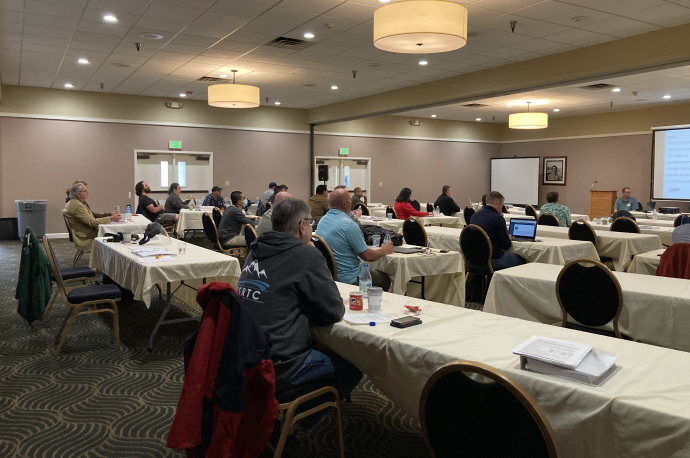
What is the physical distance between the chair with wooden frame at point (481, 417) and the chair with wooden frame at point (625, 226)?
6.92 meters

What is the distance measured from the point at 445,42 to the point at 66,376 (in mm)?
4670

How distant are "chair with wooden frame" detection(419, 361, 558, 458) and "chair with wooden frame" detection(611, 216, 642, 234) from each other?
6.92 m

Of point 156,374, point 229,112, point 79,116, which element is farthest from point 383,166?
point 156,374

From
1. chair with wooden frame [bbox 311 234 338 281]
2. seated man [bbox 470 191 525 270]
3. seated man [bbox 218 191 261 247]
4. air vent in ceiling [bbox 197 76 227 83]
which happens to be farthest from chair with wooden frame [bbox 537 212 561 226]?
air vent in ceiling [bbox 197 76 227 83]

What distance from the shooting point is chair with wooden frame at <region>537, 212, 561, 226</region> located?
862 centimetres

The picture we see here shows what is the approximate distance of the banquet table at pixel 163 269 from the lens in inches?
176

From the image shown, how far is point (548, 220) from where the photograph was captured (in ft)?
28.7

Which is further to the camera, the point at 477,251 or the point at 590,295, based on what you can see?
the point at 477,251

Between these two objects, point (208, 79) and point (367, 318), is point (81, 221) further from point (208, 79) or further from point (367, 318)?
point (367, 318)

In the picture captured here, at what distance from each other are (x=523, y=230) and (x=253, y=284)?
15.2 feet

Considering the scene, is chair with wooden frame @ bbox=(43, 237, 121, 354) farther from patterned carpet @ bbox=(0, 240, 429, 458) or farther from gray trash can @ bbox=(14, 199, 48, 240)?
gray trash can @ bbox=(14, 199, 48, 240)

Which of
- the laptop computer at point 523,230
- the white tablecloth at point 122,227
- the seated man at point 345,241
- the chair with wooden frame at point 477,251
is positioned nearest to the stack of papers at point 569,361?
the seated man at point 345,241

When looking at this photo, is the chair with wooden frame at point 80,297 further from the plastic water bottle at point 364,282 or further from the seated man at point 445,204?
the seated man at point 445,204

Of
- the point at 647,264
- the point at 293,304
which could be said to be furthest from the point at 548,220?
the point at 293,304
